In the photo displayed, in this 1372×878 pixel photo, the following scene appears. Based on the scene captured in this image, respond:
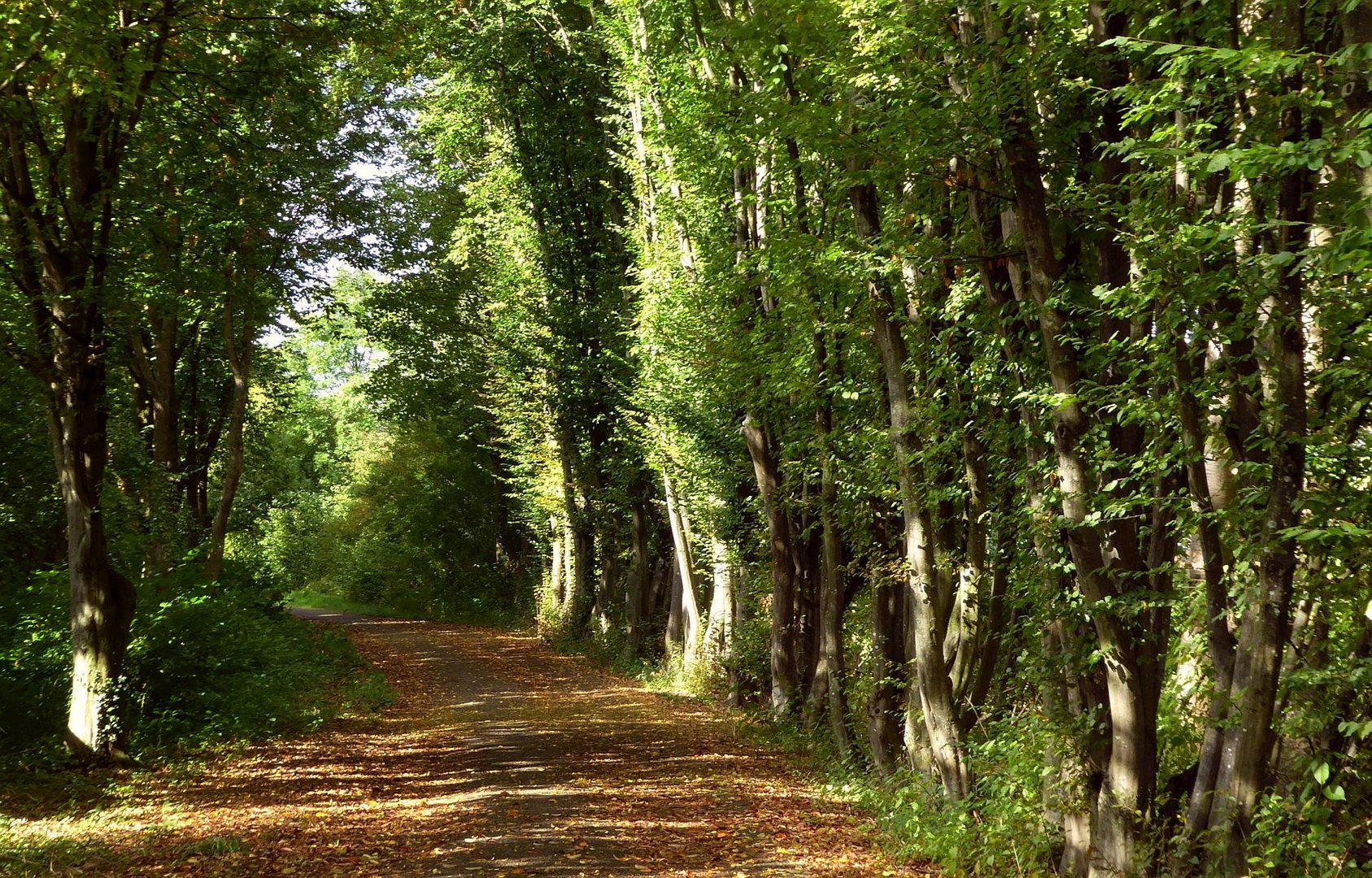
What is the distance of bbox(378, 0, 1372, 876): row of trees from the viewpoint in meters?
5.12

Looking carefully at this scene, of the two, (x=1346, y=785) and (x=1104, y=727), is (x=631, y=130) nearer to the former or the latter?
(x=1104, y=727)

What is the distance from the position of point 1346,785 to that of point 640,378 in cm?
1362

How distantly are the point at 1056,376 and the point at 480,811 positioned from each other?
6919 millimetres

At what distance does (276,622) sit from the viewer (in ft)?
71.4

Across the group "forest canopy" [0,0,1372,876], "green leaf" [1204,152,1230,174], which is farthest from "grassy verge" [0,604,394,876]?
"green leaf" [1204,152,1230,174]

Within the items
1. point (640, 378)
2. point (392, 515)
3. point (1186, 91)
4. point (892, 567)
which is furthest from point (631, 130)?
point (392, 515)

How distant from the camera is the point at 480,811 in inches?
396

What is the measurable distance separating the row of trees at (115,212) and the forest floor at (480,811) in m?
2.14

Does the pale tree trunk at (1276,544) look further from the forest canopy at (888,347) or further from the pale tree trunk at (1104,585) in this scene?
the pale tree trunk at (1104,585)

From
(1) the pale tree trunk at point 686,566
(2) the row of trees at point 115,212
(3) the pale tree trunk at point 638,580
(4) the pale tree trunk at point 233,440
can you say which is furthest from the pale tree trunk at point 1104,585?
(3) the pale tree trunk at point 638,580

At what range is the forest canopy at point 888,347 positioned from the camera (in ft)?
17.4

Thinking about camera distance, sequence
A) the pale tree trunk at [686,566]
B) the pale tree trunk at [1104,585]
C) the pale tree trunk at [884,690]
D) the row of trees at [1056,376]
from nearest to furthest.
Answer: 1. the row of trees at [1056,376]
2. the pale tree trunk at [1104,585]
3. the pale tree trunk at [884,690]
4. the pale tree trunk at [686,566]

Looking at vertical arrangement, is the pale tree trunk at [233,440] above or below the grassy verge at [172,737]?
above

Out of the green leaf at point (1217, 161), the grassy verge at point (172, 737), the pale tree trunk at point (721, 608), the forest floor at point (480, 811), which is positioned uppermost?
the green leaf at point (1217, 161)
